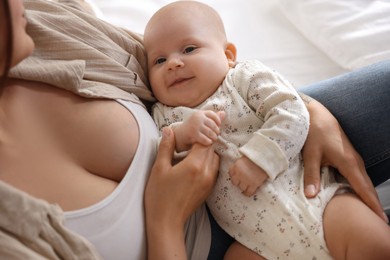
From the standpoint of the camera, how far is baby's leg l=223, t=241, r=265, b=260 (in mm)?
889

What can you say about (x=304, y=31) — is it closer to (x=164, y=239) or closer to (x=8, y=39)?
(x=164, y=239)

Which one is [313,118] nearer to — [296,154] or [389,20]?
[296,154]

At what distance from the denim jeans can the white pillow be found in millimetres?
359

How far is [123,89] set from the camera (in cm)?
98

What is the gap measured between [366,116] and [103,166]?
0.58m

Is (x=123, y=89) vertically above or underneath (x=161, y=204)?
above

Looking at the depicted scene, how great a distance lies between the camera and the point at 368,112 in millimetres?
979

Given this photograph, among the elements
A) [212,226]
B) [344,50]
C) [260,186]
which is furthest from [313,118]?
[344,50]

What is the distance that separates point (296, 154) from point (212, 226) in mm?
236

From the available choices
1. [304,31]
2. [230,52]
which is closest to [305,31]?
[304,31]

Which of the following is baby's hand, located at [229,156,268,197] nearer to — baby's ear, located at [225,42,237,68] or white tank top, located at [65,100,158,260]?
white tank top, located at [65,100,158,260]

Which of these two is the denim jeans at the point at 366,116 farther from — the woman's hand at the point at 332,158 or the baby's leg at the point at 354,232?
the baby's leg at the point at 354,232

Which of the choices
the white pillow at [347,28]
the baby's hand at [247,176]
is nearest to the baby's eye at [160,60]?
the baby's hand at [247,176]

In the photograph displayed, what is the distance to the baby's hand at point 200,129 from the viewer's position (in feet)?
2.91
